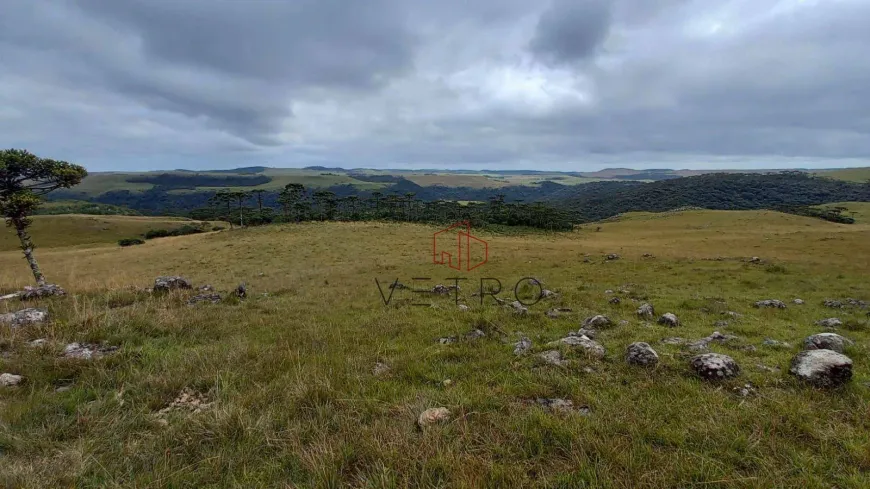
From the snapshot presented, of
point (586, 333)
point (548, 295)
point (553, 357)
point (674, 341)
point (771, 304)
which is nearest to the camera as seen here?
point (553, 357)

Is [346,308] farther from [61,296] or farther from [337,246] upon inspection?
[337,246]

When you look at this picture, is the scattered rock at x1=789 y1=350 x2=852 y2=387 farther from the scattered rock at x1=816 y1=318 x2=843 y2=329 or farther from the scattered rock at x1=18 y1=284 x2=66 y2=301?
the scattered rock at x1=18 y1=284 x2=66 y2=301

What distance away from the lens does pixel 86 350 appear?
19.1 feet

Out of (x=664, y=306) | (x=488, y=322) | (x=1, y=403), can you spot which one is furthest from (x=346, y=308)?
(x=664, y=306)

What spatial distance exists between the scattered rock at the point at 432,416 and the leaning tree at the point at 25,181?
A: 61.5 ft

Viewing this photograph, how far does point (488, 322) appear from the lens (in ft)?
27.0

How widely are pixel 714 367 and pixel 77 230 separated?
14603 centimetres

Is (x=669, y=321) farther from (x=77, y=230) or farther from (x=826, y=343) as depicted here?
(x=77, y=230)

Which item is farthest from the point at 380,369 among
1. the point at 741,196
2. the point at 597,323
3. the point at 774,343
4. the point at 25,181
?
the point at 741,196

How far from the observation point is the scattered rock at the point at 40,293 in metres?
9.68

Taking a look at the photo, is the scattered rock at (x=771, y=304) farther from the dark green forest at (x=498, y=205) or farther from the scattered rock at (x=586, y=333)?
the dark green forest at (x=498, y=205)

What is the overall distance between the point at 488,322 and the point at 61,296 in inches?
451

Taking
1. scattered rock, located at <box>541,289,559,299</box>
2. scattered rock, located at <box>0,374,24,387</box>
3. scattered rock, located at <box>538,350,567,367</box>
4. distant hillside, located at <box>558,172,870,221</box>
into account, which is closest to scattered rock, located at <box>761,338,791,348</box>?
scattered rock, located at <box>538,350,567,367</box>
